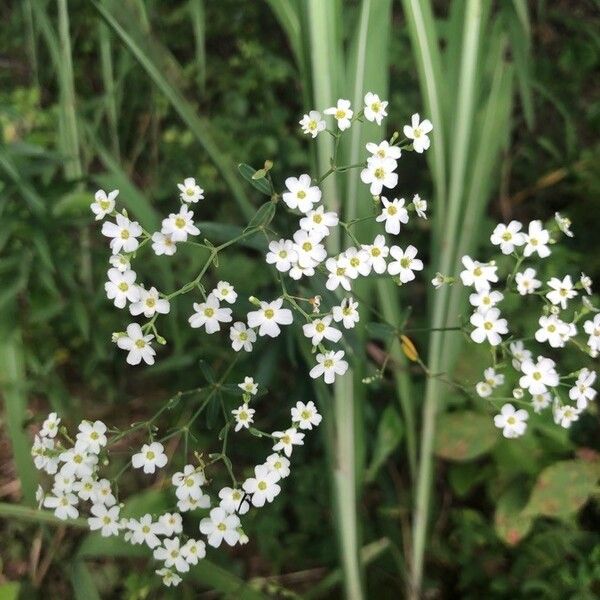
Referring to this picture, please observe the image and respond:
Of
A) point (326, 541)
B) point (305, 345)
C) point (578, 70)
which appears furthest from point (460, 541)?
point (578, 70)

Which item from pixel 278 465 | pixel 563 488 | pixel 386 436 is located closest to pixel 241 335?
pixel 278 465

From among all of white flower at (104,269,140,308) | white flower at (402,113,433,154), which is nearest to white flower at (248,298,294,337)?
white flower at (104,269,140,308)

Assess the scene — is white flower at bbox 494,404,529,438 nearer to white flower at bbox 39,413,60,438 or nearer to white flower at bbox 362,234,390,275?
white flower at bbox 362,234,390,275

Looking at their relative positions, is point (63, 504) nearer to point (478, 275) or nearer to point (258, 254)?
point (478, 275)

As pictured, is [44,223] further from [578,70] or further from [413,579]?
[578,70]

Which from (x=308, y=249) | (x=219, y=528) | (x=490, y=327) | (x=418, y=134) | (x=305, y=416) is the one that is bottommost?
(x=219, y=528)

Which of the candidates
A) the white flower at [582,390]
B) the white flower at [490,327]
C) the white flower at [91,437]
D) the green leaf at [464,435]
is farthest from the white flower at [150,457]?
the green leaf at [464,435]

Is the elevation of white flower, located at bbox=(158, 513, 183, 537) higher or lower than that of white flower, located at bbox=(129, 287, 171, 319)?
lower

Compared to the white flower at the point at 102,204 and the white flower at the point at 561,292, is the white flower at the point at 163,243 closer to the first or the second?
the white flower at the point at 102,204
